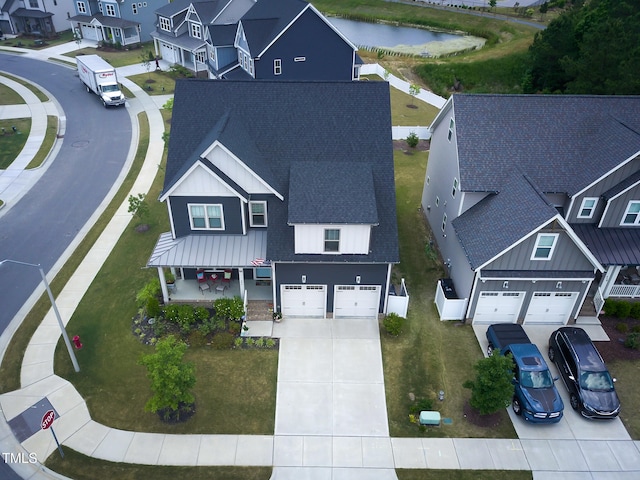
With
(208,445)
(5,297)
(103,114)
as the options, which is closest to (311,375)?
(208,445)

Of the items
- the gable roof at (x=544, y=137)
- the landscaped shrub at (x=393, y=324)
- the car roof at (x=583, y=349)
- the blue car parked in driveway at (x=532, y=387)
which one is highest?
the gable roof at (x=544, y=137)

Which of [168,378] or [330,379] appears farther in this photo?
[330,379]

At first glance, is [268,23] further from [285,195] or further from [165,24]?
[285,195]

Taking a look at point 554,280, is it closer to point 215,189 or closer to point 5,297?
point 215,189

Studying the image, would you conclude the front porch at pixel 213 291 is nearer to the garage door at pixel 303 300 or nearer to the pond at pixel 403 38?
the garage door at pixel 303 300

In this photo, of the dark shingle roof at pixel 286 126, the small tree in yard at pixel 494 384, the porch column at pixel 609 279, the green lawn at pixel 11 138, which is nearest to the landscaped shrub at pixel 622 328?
the porch column at pixel 609 279

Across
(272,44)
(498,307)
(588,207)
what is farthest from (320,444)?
(272,44)
